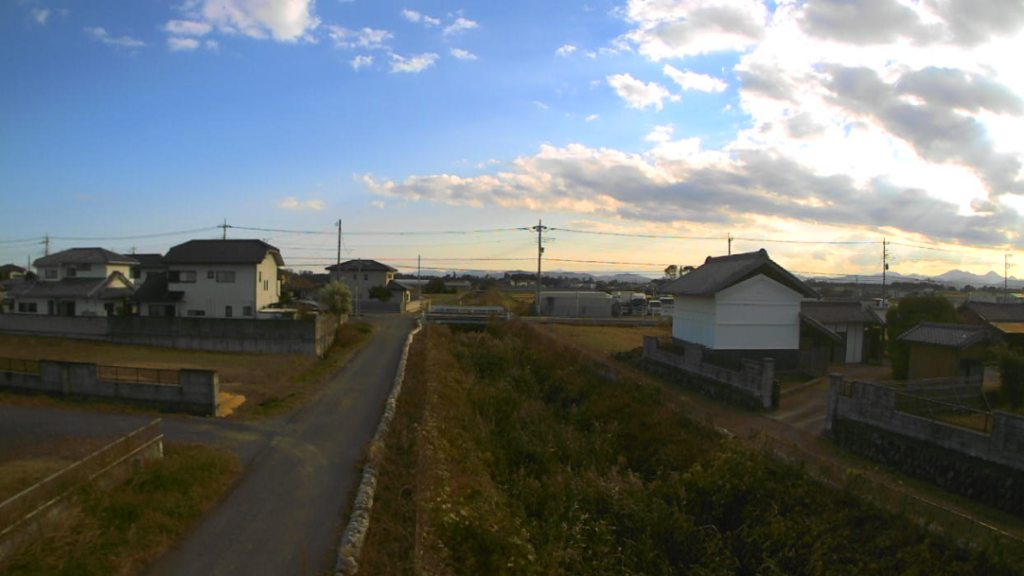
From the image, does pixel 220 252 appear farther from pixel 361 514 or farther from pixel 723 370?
pixel 361 514

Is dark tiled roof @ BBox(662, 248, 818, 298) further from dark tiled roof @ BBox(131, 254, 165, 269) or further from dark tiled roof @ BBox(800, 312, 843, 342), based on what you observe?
dark tiled roof @ BBox(131, 254, 165, 269)

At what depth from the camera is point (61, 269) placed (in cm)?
3672

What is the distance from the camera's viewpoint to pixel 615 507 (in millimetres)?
10883

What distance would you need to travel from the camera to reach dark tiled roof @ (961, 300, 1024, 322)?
20.9 meters

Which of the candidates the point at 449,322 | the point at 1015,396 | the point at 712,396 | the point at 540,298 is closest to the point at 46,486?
the point at 712,396

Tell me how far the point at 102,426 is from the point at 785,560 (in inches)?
554

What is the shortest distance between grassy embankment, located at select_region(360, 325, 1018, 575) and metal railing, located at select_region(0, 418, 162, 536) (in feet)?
13.3

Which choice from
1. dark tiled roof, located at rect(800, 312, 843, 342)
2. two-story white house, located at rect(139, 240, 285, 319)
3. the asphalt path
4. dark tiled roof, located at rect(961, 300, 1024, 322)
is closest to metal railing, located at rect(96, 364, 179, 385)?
the asphalt path

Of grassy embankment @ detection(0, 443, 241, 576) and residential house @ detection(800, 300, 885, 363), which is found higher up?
residential house @ detection(800, 300, 885, 363)

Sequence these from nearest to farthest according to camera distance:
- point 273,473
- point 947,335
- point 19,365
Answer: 1. point 273,473
2. point 947,335
3. point 19,365

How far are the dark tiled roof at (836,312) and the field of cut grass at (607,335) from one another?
9.08 metres

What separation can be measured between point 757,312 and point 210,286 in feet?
99.2

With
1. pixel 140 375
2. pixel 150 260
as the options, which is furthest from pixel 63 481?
pixel 150 260

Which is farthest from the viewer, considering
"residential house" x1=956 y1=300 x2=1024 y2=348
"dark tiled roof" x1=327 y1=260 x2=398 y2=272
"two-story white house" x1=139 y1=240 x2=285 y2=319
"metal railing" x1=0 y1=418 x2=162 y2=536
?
"dark tiled roof" x1=327 y1=260 x2=398 y2=272
